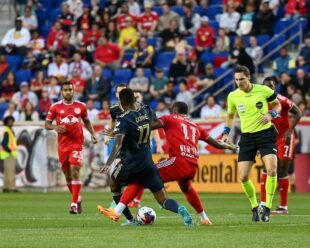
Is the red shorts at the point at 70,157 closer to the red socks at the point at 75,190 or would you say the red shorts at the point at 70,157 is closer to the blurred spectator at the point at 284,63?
the red socks at the point at 75,190

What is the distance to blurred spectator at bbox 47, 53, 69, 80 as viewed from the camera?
37.1 metres

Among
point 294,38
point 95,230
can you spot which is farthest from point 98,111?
point 95,230

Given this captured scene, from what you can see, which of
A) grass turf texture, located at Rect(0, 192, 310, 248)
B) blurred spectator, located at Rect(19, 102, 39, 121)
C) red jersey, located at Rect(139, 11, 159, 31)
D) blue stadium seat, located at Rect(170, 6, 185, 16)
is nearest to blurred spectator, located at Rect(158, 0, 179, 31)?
red jersey, located at Rect(139, 11, 159, 31)

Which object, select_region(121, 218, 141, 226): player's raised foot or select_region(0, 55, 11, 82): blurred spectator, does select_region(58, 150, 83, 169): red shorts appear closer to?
select_region(121, 218, 141, 226): player's raised foot

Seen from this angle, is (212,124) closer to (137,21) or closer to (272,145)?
(137,21)

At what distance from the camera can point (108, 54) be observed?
37094mm

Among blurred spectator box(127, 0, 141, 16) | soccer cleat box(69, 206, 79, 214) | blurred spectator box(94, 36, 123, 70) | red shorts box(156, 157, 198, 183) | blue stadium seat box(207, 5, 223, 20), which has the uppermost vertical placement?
blurred spectator box(127, 0, 141, 16)

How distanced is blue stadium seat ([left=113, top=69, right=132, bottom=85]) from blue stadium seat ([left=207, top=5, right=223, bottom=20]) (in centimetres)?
332

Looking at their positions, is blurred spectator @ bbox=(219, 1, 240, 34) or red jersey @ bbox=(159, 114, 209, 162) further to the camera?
blurred spectator @ bbox=(219, 1, 240, 34)

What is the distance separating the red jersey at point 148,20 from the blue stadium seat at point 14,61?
5023mm

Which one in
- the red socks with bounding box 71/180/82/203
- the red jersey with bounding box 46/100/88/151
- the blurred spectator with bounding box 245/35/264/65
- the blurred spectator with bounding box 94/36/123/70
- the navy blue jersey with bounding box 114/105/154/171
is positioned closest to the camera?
the navy blue jersey with bounding box 114/105/154/171

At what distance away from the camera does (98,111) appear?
3403 cm

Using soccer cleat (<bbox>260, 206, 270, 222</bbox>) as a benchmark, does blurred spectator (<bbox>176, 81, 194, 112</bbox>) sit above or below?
above

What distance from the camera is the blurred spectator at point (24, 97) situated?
119 ft
